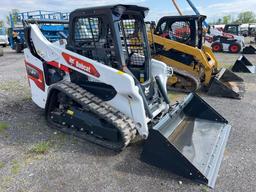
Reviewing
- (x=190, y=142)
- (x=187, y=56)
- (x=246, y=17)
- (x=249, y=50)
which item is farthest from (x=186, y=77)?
(x=246, y=17)

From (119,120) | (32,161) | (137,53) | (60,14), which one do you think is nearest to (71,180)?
(32,161)

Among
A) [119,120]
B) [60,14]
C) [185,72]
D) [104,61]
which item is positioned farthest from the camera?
[60,14]

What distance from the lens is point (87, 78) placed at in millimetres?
4289

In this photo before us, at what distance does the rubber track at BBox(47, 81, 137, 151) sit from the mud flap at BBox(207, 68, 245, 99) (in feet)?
13.2

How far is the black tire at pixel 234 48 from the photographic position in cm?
1696

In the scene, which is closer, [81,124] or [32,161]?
[32,161]

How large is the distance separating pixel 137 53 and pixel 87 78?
3.35 feet

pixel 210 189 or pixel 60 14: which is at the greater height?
pixel 60 14

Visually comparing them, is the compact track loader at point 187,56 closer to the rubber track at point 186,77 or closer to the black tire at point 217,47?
the rubber track at point 186,77

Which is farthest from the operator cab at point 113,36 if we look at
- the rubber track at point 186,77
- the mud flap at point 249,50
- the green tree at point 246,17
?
the green tree at point 246,17

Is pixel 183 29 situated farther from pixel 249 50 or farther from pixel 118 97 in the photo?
pixel 249 50

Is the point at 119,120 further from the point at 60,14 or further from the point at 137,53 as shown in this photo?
the point at 60,14

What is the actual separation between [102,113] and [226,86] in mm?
4378

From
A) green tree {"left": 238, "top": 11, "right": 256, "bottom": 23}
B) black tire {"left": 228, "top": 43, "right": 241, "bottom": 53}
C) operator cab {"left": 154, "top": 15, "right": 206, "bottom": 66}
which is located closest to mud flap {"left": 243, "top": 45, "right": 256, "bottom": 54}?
black tire {"left": 228, "top": 43, "right": 241, "bottom": 53}
